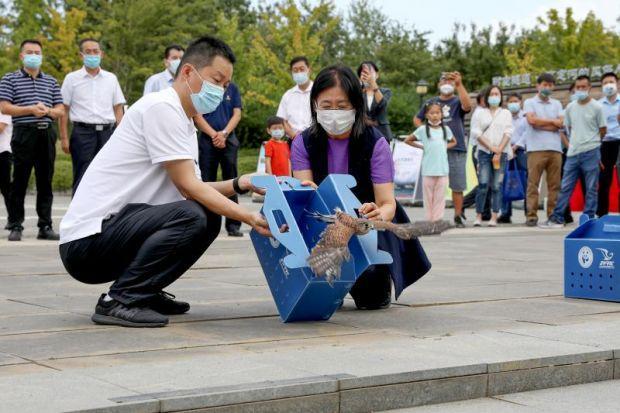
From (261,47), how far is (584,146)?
30399 mm

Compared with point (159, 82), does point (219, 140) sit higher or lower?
lower

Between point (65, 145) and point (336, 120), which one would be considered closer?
Result: point (336, 120)

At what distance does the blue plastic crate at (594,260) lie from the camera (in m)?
7.07

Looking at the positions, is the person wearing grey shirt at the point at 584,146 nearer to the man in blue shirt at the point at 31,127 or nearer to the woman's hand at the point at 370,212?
the man in blue shirt at the point at 31,127

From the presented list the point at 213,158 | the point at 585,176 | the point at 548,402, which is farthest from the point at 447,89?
the point at 548,402

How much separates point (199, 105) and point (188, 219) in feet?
2.20

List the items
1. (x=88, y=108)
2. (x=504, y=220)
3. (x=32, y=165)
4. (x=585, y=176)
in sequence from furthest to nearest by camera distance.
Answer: (x=504, y=220), (x=585, y=176), (x=88, y=108), (x=32, y=165)

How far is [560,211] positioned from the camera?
1507cm

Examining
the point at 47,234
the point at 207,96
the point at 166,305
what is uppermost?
the point at 207,96

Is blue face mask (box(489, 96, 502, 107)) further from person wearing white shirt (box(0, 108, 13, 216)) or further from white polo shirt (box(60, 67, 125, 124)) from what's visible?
person wearing white shirt (box(0, 108, 13, 216))

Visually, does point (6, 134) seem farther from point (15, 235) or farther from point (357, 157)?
point (357, 157)

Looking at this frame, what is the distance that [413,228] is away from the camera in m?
5.64

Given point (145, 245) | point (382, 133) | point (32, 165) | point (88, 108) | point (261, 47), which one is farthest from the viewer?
point (261, 47)

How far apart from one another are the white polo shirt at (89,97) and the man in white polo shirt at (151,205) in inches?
236
